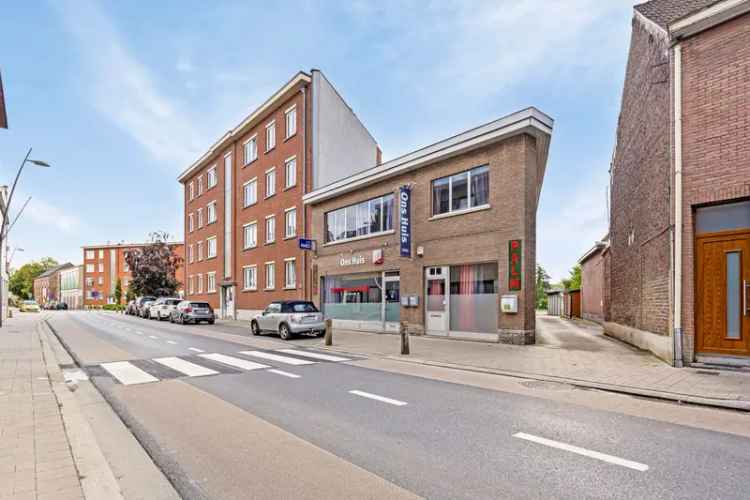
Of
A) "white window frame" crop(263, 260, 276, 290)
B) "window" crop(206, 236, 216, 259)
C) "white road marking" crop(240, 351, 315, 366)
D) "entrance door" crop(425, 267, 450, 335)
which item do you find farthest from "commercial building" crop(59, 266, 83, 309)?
"white road marking" crop(240, 351, 315, 366)

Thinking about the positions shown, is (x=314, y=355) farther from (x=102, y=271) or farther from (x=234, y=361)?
(x=102, y=271)

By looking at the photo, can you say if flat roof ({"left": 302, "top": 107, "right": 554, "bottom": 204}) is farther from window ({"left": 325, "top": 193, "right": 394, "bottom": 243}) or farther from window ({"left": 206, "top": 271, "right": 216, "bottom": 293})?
window ({"left": 206, "top": 271, "right": 216, "bottom": 293})

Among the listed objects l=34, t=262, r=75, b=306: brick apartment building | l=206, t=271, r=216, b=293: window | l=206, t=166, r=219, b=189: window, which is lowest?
l=34, t=262, r=75, b=306: brick apartment building

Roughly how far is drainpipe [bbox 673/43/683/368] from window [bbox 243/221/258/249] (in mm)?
25371

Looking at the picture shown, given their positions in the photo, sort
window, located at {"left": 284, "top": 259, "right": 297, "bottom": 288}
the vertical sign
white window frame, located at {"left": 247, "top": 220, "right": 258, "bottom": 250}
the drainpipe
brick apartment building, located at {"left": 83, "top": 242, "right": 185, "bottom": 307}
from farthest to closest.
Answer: brick apartment building, located at {"left": 83, "top": 242, "right": 185, "bottom": 307} → white window frame, located at {"left": 247, "top": 220, "right": 258, "bottom": 250} → window, located at {"left": 284, "top": 259, "right": 297, "bottom": 288} → the vertical sign → the drainpipe

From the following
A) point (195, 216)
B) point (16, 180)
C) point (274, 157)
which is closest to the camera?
point (16, 180)

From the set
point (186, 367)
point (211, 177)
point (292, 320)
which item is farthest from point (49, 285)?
point (186, 367)

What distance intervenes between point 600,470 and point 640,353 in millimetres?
9088

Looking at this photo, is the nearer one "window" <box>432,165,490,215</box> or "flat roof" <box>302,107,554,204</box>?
"flat roof" <box>302,107,554,204</box>

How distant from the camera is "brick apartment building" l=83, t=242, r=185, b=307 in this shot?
86250 mm

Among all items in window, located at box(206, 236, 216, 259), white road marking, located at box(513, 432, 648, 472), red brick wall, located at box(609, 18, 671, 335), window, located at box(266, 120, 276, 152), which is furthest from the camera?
window, located at box(206, 236, 216, 259)

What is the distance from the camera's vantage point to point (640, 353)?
11.9 m

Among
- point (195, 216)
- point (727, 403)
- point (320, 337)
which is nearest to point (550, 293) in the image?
point (320, 337)

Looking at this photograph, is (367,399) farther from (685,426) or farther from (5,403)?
(5,403)
